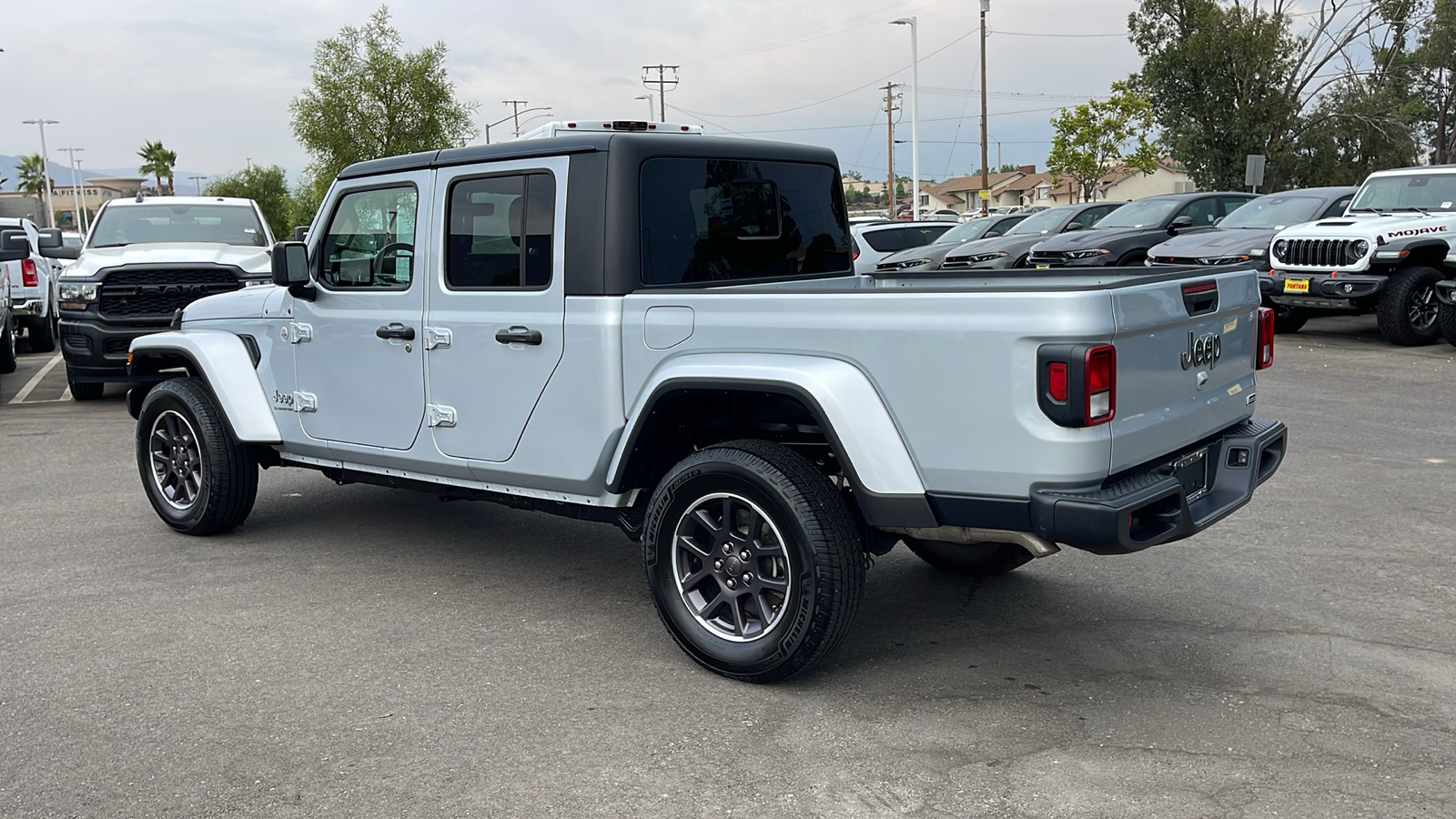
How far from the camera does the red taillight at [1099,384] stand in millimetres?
3381

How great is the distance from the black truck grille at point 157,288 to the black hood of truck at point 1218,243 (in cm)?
1064

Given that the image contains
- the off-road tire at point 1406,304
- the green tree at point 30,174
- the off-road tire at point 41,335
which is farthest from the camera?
the green tree at point 30,174

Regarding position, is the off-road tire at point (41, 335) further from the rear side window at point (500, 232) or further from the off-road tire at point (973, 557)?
the off-road tire at point (973, 557)

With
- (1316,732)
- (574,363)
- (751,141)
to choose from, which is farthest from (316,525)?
(1316,732)

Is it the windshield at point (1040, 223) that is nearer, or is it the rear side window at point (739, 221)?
the rear side window at point (739, 221)

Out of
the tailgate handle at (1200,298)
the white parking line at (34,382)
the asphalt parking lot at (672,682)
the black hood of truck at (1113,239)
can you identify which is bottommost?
the asphalt parking lot at (672,682)

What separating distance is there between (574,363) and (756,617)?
1157 millimetres

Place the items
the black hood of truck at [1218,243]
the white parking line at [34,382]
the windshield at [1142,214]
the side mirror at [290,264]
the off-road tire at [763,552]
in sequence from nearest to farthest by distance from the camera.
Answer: the off-road tire at [763,552], the side mirror at [290,264], the white parking line at [34,382], the black hood of truck at [1218,243], the windshield at [1142,214]

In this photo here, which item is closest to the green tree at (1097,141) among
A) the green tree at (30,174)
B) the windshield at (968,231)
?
the windshield at (968,231)

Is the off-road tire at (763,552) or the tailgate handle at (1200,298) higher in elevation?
Answer: the tailgate handle at (1200,298)

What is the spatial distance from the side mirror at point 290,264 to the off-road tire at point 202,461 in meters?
0.99

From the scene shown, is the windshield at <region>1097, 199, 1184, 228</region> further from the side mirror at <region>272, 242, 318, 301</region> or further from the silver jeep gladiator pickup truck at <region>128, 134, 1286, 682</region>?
the side mirror at <region>272, 242, 318, 301</region>

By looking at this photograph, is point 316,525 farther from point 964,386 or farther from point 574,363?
point 964,386

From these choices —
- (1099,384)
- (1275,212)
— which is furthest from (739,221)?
(1275,212)
